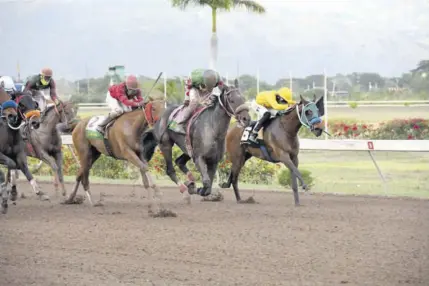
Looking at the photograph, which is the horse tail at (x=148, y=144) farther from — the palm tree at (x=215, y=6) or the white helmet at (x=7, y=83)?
the palm tree at (x=215, y=6)

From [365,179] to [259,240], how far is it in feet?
27.2

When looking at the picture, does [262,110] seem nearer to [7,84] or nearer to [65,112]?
[65,112]

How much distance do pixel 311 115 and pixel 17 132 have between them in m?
4.25

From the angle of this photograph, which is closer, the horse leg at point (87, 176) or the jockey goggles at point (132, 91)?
the jockey goggles at point (132, 91)

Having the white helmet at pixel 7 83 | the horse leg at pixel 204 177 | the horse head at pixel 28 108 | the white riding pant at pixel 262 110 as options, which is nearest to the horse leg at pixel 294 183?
the white riding pant at pixel 262 110

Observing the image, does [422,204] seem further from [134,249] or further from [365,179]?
[134,249]

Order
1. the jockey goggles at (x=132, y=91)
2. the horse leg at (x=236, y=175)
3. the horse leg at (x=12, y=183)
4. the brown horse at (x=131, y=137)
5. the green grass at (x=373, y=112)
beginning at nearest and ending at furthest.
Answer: the brown horse at (x=131, y=137), the jockey goggles at (x=132, y=91), the horse leg at (x=236, y=175), the horse leg at (x=12, y=183), the green grass at (x=373, y=112)

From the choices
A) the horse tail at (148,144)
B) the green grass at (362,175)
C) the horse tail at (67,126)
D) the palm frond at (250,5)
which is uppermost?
the palm frond at (250,5)

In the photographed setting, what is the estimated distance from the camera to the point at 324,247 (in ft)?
28.2

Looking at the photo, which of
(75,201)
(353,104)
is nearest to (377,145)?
(75,201)

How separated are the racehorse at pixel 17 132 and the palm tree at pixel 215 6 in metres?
11.5

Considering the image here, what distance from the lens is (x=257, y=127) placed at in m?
13.4

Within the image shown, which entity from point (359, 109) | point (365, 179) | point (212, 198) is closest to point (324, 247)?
point (212, 198)

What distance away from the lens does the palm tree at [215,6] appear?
80.3ft
